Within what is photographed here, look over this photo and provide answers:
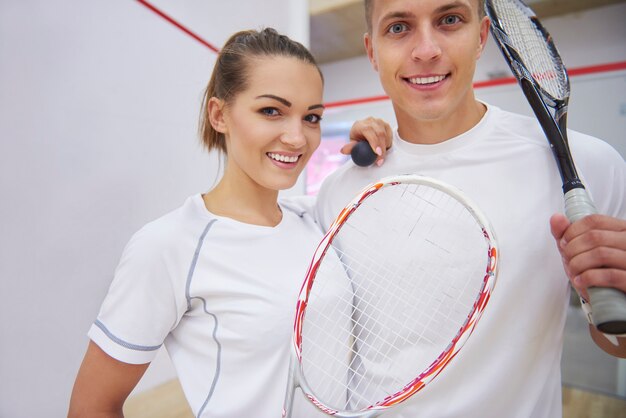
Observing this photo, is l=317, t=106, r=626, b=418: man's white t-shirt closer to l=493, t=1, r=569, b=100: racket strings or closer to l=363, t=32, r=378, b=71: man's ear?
l=493, t=1, r=569, b=100: racket strings

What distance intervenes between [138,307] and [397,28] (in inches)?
30.9

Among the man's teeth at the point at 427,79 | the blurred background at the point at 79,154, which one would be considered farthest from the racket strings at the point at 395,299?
the blurred background at the point at 79,154

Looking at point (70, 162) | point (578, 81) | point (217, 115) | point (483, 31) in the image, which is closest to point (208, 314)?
point (217, 115)

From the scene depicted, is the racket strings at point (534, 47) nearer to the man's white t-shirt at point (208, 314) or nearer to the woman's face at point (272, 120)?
the woman's face at point (272, 120)

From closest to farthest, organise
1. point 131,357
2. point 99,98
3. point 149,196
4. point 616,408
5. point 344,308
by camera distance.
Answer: point 131,357 < point 344,308 < point 99,98 < point 149,196 < point 616,408

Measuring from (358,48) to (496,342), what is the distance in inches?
128

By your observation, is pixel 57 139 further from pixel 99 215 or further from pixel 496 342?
pixel 496 342

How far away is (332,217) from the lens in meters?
0.98

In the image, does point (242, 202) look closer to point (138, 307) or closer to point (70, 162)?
point (138, 307)

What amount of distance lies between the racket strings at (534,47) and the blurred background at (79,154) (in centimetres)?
72

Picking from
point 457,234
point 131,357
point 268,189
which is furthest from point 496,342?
point 131,357

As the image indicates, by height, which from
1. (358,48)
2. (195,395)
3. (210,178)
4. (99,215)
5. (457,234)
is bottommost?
(195,395)

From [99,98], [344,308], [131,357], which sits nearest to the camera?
[131,357]

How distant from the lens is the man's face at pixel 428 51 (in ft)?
2.55
